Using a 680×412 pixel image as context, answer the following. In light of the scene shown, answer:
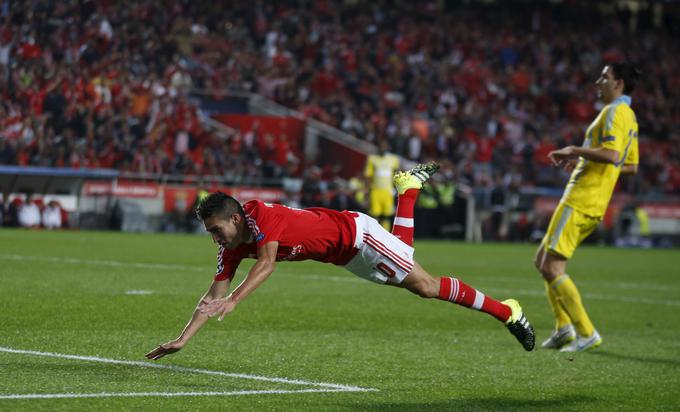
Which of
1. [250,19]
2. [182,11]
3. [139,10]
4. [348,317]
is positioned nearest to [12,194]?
[139,10]

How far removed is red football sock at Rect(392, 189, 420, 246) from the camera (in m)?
7.91

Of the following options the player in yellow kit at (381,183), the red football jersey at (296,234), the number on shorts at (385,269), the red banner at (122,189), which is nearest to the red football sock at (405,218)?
the number on shorts at (385,269)

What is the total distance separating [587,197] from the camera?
9516 millimetres

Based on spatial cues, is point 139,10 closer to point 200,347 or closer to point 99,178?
point 99,178

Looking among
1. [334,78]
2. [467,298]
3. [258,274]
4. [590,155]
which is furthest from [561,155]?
[334,78]

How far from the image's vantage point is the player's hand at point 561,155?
341 inches

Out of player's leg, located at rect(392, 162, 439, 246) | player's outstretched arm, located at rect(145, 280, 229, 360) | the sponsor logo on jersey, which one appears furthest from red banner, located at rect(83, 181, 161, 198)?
the sponsor logo on jersey

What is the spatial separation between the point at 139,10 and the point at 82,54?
8.26ft

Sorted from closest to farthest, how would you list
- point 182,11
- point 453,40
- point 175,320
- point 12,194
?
1. point 175,320
2. point 12,194
3. point 182,11
4. point 453,40

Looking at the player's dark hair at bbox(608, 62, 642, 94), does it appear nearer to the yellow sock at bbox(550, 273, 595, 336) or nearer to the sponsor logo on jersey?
the yellow sock at bbox(550, 273, 595, 336)

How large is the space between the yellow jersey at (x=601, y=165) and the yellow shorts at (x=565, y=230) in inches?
2.3

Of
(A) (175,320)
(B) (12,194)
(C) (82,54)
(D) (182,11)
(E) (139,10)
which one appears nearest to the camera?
(A) (175,320)

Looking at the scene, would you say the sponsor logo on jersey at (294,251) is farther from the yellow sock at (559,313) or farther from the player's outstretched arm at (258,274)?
the yellow sock at (559,313)

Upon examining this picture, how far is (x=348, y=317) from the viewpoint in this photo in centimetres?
1090
